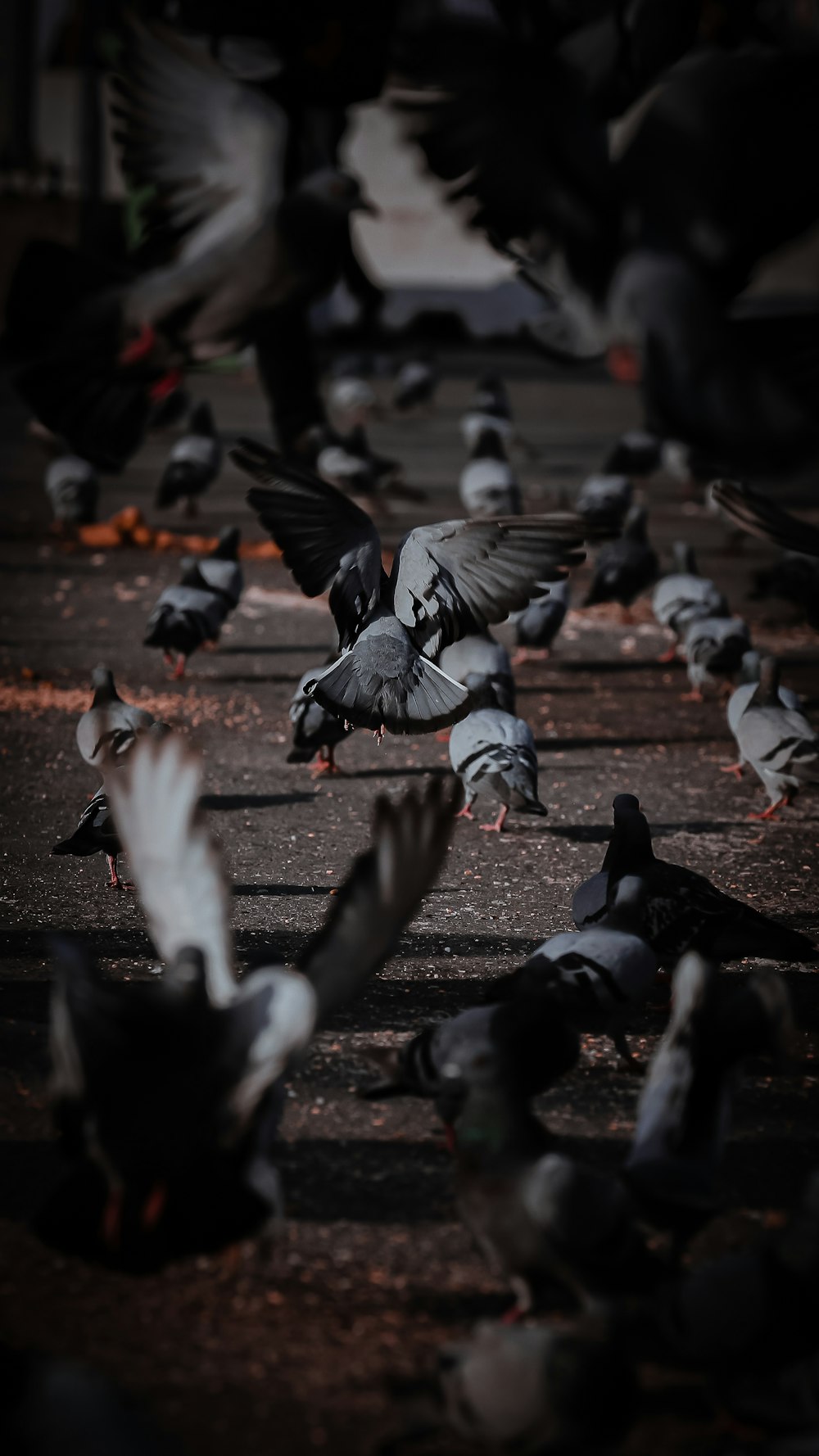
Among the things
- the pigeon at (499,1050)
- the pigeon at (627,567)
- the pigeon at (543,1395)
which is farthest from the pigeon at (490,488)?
the pigeon at (543,1395)

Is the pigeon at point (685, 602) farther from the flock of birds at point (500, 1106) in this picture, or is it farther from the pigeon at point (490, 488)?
the flock of birds at point (500, 1106)

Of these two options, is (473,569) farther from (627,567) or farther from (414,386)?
(414,386)

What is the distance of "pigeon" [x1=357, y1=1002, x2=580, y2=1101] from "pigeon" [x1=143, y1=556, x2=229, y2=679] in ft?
14.1

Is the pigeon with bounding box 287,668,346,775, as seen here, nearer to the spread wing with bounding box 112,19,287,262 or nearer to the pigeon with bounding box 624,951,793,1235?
the pigeon with bounding box 624,951,793,1235

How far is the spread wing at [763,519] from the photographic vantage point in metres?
4.89

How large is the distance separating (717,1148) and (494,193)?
479cm

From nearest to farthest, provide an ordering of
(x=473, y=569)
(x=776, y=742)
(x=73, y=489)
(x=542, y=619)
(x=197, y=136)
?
(x=473, y=569) → (x=776, y=742) → (x=542, y=619) → (x=197, y=136) → (x=73, y=489)

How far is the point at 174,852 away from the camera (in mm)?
2822

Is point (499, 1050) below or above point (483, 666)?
above

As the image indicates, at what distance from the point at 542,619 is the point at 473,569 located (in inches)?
98.2

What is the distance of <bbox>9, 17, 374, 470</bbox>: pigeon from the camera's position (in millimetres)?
10258

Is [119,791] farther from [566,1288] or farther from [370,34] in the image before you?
[370,34]

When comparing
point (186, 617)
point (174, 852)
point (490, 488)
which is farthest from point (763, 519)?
point (490, 488)

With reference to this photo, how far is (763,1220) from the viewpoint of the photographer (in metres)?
3.06
